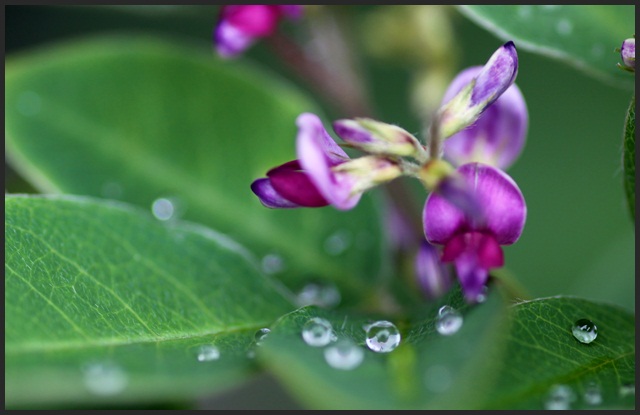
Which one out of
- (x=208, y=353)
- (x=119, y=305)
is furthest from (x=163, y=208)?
(x=208, y=353)

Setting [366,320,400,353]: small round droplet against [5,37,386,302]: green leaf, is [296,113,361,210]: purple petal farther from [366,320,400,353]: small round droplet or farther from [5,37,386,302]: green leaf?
[5,37,386,302]: green leaf

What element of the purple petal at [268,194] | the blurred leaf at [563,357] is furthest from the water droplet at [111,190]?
the blurred leaf at [563,357]

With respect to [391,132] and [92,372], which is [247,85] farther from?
[92,372]

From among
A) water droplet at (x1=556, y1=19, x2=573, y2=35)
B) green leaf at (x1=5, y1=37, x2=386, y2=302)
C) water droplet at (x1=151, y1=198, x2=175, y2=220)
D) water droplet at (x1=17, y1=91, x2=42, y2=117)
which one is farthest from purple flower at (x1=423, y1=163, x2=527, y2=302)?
water droplet at (x1=17, y1=91, x2=42, y2=117)

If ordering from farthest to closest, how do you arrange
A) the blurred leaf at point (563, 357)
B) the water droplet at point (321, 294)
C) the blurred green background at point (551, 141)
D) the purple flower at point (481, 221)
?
1. the blurred green background at point (551, 141)
2. the water droplet at point (321, 294)
3. the purple flower at point (481, 221)
4. the blurred leaf at point (563, 357)

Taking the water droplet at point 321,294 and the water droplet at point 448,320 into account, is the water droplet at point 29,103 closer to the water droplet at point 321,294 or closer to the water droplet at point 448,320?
the water droplet at point 321,294
